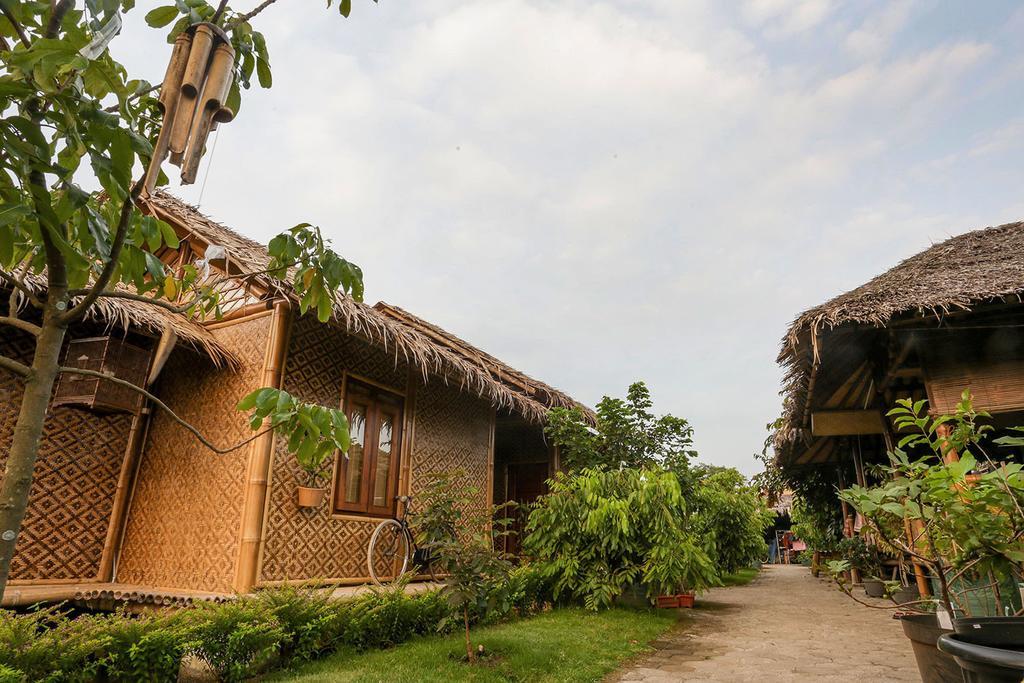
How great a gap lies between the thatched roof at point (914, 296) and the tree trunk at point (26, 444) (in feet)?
15.9

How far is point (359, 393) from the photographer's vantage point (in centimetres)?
635

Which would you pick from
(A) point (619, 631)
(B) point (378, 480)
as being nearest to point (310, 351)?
(B) point (378, 480)

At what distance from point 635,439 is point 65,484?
5916 mm

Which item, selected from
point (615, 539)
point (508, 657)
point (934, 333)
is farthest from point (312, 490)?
point (934, 333)

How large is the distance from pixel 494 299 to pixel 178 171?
2006cm

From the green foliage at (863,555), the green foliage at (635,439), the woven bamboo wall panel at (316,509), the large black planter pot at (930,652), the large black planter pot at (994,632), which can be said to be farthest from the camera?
the green foliage at (863,555)

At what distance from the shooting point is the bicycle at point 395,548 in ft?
20.0

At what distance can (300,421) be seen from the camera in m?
1.29

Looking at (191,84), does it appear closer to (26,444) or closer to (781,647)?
(26,444)

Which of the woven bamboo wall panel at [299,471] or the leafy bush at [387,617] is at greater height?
the woven bamboo wall panel at [299,471]

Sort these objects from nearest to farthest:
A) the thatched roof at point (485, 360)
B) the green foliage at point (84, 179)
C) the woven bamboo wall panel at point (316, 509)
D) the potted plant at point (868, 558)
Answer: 1. the green foliage at point (84, 179)
2. the woven bamboo wall panel at point (316, 509)
3. the thatched roof at point (485, 360)
4. the potted plant at point (868, 558)

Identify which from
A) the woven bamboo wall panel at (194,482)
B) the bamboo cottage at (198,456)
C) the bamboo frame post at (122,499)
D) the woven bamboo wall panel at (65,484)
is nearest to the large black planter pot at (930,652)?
the bamboo cottage at (198,456)

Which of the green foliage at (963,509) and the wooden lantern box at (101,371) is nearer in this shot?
the green foliage at (963,509)

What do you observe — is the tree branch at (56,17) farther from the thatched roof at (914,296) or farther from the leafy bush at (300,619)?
the thatched roof at (914,296)
